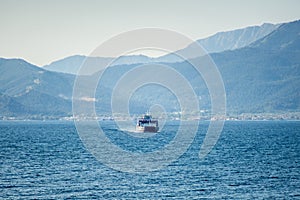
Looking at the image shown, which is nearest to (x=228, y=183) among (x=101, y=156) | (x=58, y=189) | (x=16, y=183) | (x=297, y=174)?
(x=297, y=174)

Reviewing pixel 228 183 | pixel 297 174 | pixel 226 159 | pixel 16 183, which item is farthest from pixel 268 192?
pixel 226 159

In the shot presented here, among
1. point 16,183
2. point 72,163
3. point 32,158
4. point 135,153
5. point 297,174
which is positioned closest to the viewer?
point 16,183

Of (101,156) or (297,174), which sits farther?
(101,156)

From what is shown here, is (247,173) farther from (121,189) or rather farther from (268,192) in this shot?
(121,189)

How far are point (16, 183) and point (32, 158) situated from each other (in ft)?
130

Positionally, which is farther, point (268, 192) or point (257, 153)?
point (257, 153)

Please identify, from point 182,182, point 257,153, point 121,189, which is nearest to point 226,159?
point 257,153

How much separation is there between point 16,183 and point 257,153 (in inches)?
2867

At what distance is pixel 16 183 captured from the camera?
95812 millimetres

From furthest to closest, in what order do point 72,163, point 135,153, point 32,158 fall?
point 135,153 < point 32,158 < point 72,163

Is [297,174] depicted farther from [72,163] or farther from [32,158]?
[32,158]

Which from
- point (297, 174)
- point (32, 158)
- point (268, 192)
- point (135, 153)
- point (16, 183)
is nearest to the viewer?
point (268, 192)

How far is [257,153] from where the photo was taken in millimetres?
152625

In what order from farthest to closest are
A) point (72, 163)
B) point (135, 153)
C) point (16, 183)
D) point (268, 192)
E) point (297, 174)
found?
1. point (135, 153)
2. point (72, 163)
3. point (297, 174)
4. point (16, 183)
5. point (268, 192)
